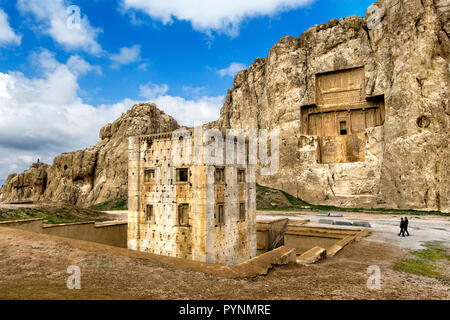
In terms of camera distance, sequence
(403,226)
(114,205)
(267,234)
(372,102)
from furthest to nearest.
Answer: (114,205) → (372,102) → (267,234) → (403,226)

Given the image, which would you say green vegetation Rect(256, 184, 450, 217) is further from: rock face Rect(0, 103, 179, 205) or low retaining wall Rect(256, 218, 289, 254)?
rock face Rect(0, 103, 179, 205)

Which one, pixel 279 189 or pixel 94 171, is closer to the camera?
pixel 279 189

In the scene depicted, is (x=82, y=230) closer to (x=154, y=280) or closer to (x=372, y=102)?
(x=154, y=280)

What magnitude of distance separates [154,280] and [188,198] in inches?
252

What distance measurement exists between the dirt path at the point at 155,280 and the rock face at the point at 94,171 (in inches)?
1657

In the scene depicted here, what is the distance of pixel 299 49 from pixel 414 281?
4430 centimetres

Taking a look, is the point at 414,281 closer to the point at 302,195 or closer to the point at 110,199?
the point at 302,195

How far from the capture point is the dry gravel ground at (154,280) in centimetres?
639

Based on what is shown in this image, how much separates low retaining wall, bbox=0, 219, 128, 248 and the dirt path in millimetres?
5156

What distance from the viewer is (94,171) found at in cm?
5491

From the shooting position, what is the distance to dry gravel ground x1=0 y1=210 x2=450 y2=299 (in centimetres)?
639

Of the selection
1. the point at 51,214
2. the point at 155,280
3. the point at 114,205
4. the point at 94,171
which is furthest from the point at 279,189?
the point at 155,280

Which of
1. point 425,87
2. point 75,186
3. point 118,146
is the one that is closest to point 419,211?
point 425,87

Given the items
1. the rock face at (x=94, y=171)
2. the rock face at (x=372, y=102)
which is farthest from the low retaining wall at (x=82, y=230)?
the rock face at (x=94, y=171)
